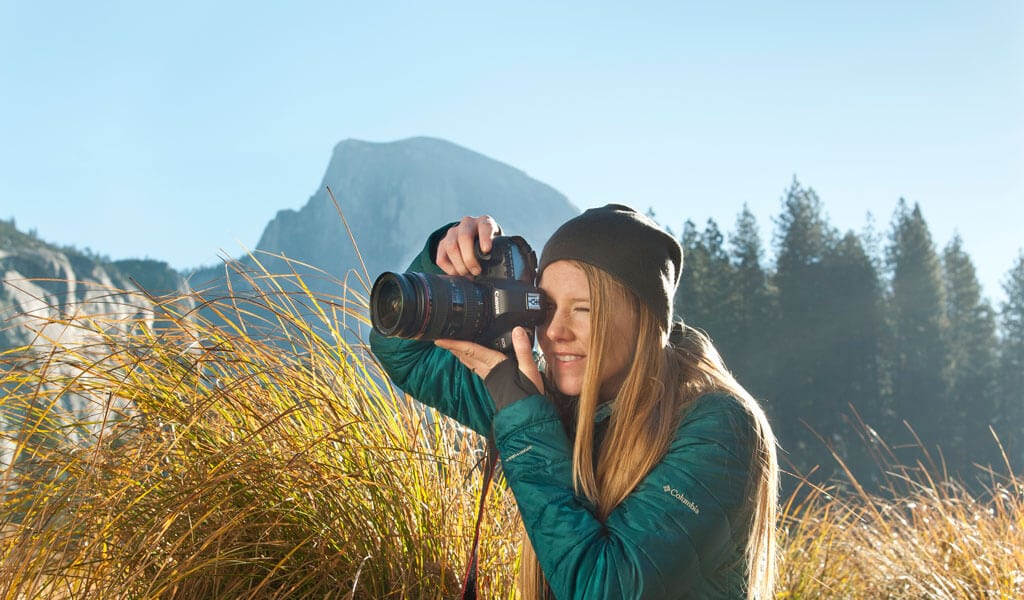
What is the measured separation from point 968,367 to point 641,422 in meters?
42.5

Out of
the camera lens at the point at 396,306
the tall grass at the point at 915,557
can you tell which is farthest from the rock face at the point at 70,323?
the tall grass at the point at 915,557

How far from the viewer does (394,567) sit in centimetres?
183

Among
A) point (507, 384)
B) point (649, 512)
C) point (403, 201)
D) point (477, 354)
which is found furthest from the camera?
point (403, 201)

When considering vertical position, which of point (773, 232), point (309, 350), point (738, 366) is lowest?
point (738, 366)

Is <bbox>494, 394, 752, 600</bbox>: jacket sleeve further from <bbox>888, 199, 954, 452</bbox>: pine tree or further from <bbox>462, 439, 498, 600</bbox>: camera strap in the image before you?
<bbox>888, 199, 954, 452</bbox>: pine tree

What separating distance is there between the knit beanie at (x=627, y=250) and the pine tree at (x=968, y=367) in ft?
131

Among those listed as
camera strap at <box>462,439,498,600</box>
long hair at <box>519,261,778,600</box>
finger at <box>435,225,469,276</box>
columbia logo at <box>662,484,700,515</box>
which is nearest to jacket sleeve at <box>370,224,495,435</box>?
finger at <box>435,225,469,276</box>

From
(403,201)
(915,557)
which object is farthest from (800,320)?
(403,201)

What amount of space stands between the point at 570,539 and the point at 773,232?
133 ft

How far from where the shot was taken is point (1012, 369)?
130 feet

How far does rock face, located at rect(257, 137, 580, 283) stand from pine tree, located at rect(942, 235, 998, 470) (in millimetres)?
91945

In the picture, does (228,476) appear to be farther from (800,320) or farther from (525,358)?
(800,320)

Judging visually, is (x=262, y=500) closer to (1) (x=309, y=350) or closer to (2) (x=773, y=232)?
(1) (x=309, y=350)

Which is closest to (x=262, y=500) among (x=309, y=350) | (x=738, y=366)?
(x=309, y=350)
